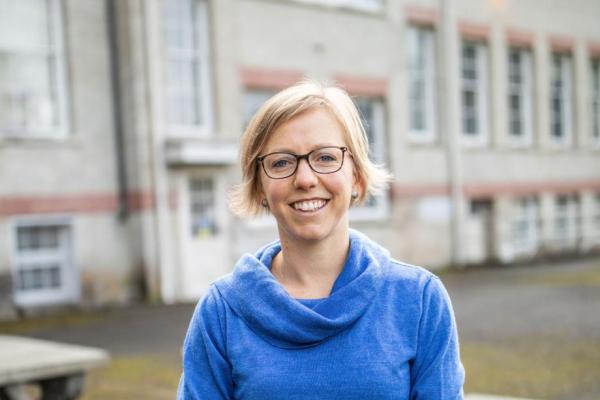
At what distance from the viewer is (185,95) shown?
14.9 meters

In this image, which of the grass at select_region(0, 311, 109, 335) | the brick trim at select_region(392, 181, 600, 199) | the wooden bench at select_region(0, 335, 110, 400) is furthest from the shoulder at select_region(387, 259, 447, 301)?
the brick trim at select_region(392, 181, 600, 199)

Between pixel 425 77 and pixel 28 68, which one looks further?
pixel 425 77

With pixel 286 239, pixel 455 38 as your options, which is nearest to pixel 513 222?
pixel 455 38

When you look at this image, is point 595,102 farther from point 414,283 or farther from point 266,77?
point 414,283

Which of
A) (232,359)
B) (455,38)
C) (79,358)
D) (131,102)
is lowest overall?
(79,358)

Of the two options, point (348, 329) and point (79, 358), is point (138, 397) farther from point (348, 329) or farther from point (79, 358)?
point (348, 329)

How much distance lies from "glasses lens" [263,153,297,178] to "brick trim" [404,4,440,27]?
16.9 meters

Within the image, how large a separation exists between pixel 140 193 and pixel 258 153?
12.0 meters

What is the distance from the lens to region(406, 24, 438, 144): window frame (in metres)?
19.3

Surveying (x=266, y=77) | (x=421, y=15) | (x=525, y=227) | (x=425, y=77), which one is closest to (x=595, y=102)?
(x=525, y=227)

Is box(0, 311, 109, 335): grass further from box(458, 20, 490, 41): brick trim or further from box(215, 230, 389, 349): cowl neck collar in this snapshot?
box(458, 20, 490, 41): brick trim

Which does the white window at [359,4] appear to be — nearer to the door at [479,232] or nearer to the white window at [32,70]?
the door at [479,232]

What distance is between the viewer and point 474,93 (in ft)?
68.5

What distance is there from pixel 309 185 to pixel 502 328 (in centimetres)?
861
